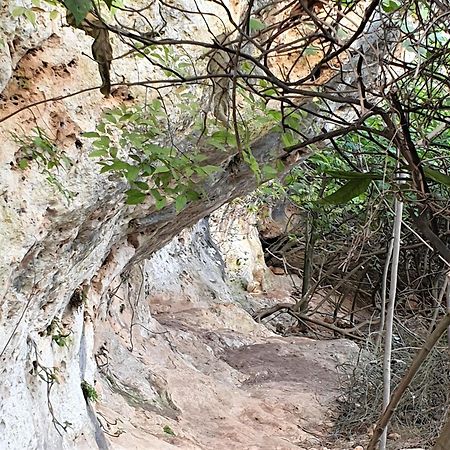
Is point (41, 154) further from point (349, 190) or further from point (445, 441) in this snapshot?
point (445, 441)

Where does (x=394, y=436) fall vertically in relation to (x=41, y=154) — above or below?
below

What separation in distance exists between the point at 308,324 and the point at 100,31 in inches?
316

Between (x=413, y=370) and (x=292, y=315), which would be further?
(x=292, y=315)

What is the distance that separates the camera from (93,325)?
386 centimetres

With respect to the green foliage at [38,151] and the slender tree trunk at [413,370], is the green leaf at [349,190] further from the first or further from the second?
the green foliage at [38,151]

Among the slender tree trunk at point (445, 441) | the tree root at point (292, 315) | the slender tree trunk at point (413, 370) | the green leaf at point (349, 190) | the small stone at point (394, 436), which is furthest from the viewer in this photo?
the tree root at point (292, 315)

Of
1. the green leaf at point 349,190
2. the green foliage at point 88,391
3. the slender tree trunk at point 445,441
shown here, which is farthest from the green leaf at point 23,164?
the slender tree trunk at point 445,441

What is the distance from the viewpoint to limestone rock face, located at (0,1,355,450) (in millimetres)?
2254

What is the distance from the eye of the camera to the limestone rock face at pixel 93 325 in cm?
225

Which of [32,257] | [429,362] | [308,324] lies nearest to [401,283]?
[308,324]

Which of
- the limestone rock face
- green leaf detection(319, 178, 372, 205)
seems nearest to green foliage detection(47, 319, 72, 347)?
the limestone rock face

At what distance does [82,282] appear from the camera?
323 cm

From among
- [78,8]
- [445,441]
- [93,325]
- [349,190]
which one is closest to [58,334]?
[93,325]

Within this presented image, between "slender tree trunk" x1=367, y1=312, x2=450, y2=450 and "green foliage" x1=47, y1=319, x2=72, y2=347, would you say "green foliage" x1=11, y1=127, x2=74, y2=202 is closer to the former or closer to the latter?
"green foliage" x1=47, y1=319, x2=72, y2=347
